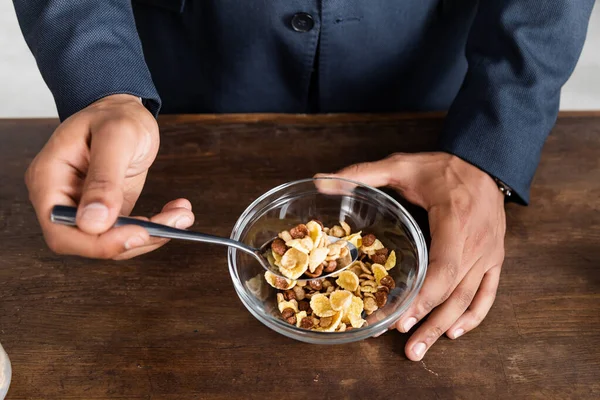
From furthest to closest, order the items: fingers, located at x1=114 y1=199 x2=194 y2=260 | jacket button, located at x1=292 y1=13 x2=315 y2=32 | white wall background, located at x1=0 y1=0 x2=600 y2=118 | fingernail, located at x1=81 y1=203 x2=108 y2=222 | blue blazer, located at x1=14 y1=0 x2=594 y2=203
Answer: white wall background, located at x1=0 y1=0 x2=600 y2=118, jacket button, located at x1=292 y1=13 x2=315 y2=32, blue blazer, located at x1=14 y1=0 x2=594 y2=203, fingers, located at x1=114 y1=199 x2=194 y2=260, fingernail, located at x1=81 y1=203 x2=108 y2=222

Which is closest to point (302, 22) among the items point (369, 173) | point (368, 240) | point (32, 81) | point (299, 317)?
point (369, 173)

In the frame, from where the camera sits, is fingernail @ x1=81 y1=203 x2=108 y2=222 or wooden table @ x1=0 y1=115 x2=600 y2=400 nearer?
fingernail @ x1=81 y1=203 x2=108 y2=222

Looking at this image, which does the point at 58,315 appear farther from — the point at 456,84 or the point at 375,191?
the point at 456,84

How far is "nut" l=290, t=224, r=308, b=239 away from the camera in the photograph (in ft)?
2.63

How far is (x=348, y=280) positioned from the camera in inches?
30.7

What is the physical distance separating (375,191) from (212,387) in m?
0.36

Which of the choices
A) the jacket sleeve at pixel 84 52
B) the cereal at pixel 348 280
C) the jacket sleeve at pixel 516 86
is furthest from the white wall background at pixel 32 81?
the cereal at pixel 348 280

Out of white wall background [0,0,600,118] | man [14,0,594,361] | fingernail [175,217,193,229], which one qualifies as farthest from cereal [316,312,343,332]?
white wall background [0,0,600,118]

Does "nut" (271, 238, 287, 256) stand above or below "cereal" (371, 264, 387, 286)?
above

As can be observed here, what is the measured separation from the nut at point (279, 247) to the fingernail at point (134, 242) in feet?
0.65

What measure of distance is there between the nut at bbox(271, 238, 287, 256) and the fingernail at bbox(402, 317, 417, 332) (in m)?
0.19

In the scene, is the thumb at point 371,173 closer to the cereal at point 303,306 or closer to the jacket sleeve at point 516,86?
the jacket sleeve at point 516,86

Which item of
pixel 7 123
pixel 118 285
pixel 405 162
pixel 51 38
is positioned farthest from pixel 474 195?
pixel 7 123

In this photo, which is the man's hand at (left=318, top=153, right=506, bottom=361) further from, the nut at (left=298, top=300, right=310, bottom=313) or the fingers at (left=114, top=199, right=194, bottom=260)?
the fingers at (left=114, top=199, right=194, bottom=260)
